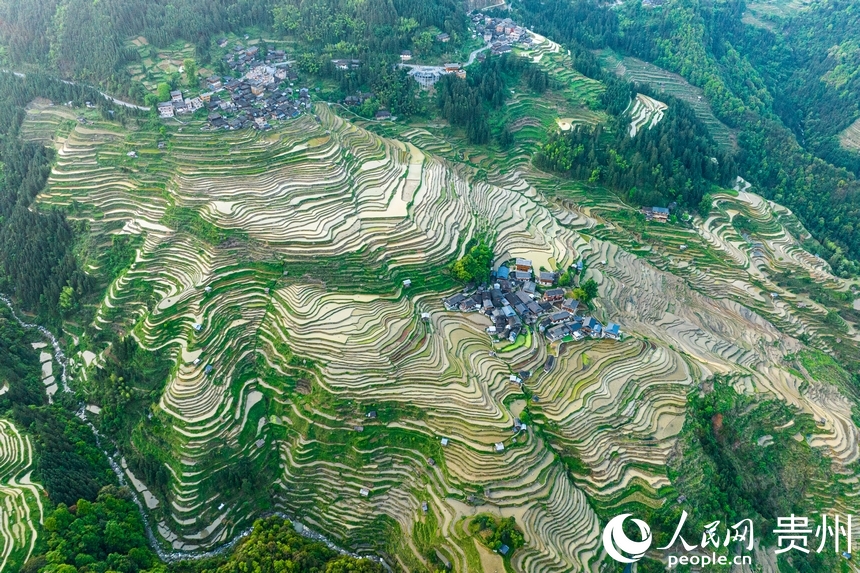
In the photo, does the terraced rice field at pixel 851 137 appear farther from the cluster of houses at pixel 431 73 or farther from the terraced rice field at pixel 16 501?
the terraced rice field at pixel 16 501

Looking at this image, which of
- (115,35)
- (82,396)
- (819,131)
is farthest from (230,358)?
(819,131)

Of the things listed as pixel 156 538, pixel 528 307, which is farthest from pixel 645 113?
pixel 156 538

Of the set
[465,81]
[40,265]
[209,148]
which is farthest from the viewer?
[465,81]

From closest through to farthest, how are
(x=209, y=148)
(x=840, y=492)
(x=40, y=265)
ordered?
(x=840, y=492)
(x=40, y=265)
(x=209, y=148)

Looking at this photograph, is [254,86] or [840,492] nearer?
[840,492]

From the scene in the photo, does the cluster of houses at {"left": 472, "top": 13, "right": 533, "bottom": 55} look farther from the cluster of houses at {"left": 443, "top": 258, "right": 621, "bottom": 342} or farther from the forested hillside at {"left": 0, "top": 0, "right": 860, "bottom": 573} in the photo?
the cluster of houses at {"left": 443, "top": 258, "right": 621, "bottom": 342}

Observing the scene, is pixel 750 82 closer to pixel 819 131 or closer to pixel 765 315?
pixel 819 131

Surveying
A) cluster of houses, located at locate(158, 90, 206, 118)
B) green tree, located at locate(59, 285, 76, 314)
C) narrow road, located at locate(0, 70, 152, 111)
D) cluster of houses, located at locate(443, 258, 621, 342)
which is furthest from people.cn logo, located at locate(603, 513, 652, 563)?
narrow road, located at locate(0, 70, 152, 111)
